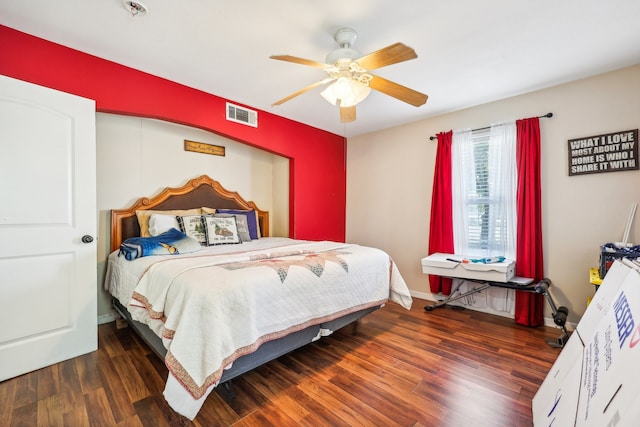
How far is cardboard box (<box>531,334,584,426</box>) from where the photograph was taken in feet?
3.85

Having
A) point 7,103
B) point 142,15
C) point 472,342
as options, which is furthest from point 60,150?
point 472,342

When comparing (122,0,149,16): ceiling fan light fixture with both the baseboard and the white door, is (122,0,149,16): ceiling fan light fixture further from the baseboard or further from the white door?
the baseboard

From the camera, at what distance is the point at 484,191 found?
128 inches

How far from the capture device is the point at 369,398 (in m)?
1.69

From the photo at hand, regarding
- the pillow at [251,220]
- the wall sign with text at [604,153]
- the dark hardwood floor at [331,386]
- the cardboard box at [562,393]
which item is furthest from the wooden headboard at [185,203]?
the wall sign with text at [604,153]

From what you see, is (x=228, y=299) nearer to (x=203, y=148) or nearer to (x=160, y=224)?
(x=160, y=224)

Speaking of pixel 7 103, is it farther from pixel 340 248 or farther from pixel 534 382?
pixel 534 382

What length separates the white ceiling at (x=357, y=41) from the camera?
1.75 meters

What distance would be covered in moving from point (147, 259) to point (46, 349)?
35.7 inches

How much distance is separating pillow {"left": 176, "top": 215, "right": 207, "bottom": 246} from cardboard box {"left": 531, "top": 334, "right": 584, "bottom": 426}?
9.66 feet

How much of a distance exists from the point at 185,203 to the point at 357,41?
2485 mm

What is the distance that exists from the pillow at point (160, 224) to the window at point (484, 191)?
3299mm

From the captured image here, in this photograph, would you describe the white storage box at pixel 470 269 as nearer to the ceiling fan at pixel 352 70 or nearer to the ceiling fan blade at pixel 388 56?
the ceiling fan at pixel 352 70

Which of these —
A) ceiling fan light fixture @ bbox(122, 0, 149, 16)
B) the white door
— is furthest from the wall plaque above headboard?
ceiling fan light fixture @ bbox(122, 0, 149, 16)
